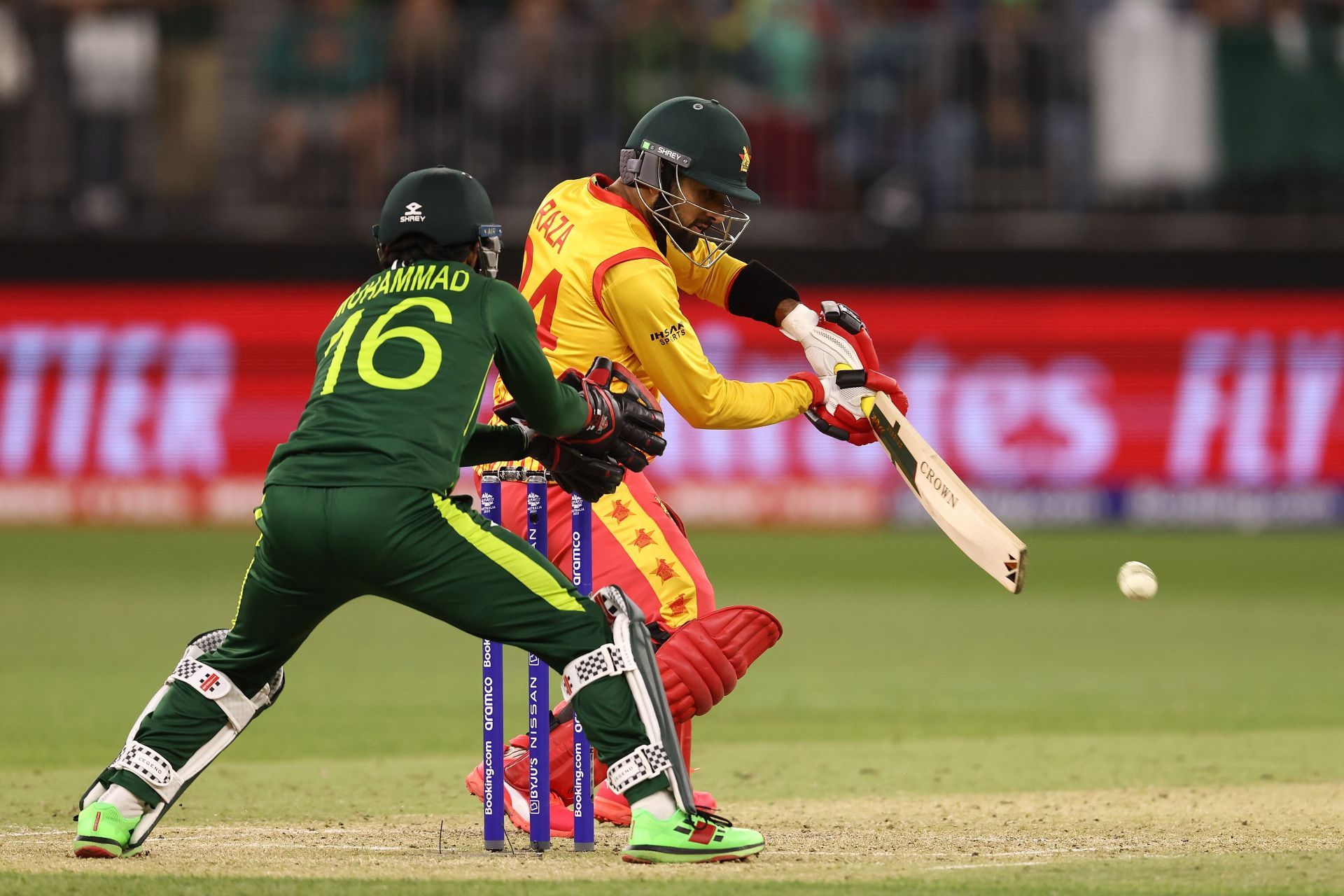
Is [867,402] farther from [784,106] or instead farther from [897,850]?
[784,106]

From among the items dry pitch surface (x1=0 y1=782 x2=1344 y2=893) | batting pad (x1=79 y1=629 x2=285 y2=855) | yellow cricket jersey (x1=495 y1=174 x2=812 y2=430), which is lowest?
dry pitch surface (x1=0 y1=782 x2=1344 y2=893)

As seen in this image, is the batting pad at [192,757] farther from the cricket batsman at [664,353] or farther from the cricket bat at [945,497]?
the cricket bat at [945,497]

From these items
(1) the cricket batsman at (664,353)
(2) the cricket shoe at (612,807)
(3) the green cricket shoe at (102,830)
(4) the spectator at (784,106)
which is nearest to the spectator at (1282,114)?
(4) the spectator at (784,106)

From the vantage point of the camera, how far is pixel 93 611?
11453mm

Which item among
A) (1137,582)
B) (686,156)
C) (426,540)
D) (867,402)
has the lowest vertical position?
(1137,582)

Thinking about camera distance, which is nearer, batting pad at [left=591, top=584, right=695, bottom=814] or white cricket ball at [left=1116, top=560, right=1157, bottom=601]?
→ batting pad at [left=591, top=584, right=695, bottom=814]

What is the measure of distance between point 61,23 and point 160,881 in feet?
37.4

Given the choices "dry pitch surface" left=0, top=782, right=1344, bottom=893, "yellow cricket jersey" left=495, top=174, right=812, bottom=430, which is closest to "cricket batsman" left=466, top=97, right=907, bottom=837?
"yellow cricket jersey" left=495, top=174, right=812, bottom=430

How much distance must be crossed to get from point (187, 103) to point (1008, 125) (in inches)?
239

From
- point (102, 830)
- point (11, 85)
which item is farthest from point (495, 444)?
point (11, 85)

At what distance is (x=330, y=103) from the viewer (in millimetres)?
14914

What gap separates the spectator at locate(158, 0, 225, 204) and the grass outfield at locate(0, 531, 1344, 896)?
2.64 m

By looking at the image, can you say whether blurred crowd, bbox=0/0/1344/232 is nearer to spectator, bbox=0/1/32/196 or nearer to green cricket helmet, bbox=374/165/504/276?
spectator, bbox=0/1/32/196

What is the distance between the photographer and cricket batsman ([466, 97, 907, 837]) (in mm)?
5684
